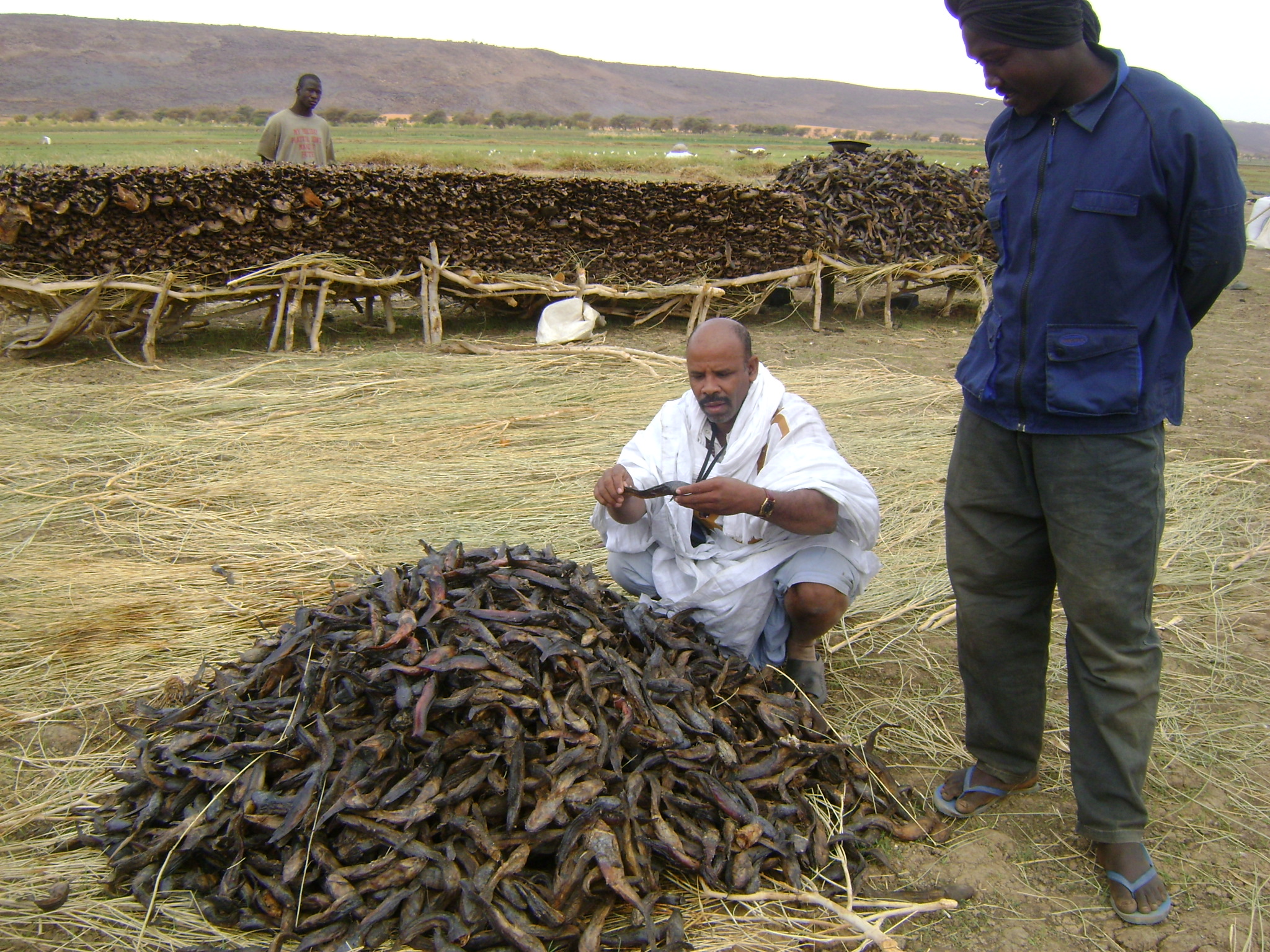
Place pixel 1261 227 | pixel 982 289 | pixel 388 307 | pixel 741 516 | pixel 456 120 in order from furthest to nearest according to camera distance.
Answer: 1. pixel 456 120
2. pixel 1261 227
3. pixel 982 289
4. pixel 388 307
5. pixel 741 516

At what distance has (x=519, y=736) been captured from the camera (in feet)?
6.66

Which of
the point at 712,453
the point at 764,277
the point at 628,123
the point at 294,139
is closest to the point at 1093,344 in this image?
the point at 712,453

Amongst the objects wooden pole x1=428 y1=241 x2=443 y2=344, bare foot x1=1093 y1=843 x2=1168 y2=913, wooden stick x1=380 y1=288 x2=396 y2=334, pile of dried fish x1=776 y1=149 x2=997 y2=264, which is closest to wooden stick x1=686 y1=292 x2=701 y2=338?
pile of dried fish x1=776 y1=149 x2=997 y2=264

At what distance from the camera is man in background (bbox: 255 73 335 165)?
24.9 ft

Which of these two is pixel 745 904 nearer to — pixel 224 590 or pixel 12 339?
pixel 224 590

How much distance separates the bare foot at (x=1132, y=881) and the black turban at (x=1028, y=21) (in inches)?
70.3

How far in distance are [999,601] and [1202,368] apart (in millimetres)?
7127

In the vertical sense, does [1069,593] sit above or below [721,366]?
below

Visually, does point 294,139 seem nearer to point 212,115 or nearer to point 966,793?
point 966,793

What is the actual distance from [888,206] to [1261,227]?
1229cm

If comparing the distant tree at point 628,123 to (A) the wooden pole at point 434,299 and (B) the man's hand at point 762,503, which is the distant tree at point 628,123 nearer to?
(A) the wooden pole at point 434,299

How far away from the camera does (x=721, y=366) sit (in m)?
2.61

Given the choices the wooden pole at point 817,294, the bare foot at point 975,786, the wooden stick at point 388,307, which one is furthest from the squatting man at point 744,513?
the wooden pole at point 817,294

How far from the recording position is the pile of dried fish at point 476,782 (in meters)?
1.87
